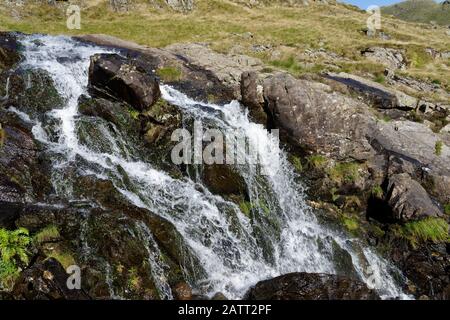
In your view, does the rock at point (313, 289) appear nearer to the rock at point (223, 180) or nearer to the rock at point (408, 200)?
the rock at point (223, 180)

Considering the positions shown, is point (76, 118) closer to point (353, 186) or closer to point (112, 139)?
point (112, 139)

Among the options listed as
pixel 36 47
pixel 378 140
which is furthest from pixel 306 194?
pixel 36 47

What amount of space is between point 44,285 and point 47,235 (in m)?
2.01

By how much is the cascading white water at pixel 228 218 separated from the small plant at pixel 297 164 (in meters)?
0.33

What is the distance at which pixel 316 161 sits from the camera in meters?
21.6

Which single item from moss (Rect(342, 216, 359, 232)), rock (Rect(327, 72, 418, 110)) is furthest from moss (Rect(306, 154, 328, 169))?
rock (Rect(327, 72, 418, 110))

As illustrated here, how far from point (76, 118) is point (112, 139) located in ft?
6.64

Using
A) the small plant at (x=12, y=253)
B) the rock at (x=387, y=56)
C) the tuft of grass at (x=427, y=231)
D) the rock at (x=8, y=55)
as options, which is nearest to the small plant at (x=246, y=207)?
the tuft of grass at (x=427, y=231)

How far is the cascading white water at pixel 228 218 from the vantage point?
616 inches

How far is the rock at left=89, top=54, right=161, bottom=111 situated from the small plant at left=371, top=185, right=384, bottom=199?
11.9 m

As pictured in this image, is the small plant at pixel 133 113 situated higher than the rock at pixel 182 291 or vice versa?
the small plant at pixel 133 113

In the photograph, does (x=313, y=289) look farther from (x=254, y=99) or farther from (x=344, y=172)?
(x=254, y=99)

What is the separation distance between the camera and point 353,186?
2098cm

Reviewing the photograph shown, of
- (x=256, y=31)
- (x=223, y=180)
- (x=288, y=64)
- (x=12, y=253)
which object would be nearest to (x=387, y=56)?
(x=288, y=64)
